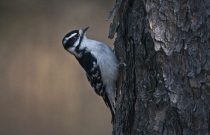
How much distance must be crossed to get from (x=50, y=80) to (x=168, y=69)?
6092 mm

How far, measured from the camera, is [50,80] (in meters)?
10.2

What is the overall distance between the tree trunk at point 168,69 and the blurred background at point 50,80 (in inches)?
220

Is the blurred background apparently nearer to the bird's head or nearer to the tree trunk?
the bird's head

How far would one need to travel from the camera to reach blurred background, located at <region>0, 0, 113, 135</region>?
10.2 m

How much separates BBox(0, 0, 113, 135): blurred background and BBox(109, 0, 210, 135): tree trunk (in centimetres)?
559

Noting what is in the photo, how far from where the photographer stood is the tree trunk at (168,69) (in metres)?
4.15

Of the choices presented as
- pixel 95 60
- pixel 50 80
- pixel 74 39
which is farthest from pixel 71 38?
pixel 50 80

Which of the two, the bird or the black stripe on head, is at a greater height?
the black stripe on head

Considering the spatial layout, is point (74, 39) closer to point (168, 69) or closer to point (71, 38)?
point (71, 38)

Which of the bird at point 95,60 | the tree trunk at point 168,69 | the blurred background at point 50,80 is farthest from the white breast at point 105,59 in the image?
the blurred background at point 50,80

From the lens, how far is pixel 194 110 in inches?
163

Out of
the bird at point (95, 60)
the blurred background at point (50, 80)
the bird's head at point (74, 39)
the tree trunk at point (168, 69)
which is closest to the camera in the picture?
the tree trunk at point (168, 69)

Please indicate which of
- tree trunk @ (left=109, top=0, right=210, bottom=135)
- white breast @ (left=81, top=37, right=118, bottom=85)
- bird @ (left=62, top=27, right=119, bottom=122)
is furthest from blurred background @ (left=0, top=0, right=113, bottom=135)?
tree trunk @ (left=109, top=0, right=210, bottom=135)

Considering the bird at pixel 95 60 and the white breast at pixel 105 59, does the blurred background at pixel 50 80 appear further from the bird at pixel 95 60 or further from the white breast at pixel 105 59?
the white breast at pixel 105 59
